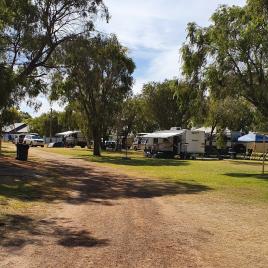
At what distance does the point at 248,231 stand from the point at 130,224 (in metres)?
2.47

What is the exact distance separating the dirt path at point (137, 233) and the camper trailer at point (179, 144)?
3027 cm

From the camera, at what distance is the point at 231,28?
28578 millimetres

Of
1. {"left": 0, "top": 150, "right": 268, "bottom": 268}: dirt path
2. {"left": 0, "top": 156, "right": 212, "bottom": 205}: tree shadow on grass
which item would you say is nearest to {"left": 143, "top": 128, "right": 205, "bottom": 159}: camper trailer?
{"left": 0, "top": 156, "right": 212, "bottom": 205}: tree shadow on grass

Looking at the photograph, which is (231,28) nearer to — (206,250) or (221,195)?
(221,195)

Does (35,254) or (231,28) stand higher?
(231,28)

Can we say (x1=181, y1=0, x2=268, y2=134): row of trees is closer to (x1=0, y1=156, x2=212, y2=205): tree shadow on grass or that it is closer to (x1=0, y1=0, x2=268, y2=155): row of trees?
(x1=0, y1=0, x2=268, y2=155): row of trees

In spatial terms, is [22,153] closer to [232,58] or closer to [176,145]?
[232,58]

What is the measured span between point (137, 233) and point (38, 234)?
1870mm

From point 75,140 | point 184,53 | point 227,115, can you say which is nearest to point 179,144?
point 227,115

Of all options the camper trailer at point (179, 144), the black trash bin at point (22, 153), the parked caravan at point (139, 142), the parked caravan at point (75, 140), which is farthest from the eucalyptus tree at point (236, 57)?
the parked caravan at point (75, 140)

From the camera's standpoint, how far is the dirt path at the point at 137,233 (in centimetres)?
793

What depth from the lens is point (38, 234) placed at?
9781 millimetres

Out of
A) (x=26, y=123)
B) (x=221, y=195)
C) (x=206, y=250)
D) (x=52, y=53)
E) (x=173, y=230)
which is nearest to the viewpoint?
(x=206, y=250)

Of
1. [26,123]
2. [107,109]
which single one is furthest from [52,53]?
[26,123]
